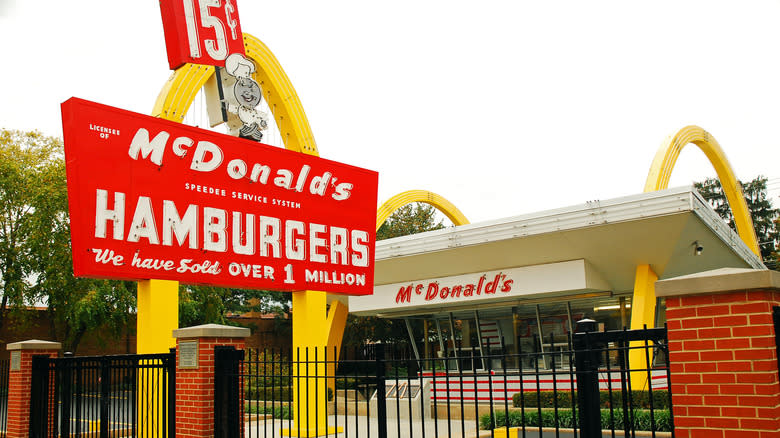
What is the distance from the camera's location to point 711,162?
33938 millimetres

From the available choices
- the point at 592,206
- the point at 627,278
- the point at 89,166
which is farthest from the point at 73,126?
the point at 627,278

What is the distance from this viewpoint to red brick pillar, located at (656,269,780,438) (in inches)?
196

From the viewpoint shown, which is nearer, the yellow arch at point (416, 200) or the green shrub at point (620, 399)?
the green shrub at point (620, 399)

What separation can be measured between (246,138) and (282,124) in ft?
8.96

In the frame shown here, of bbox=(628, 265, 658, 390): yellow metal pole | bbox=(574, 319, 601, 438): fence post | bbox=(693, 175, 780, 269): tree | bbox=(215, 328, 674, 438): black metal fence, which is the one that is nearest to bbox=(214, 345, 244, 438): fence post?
bbox=(215, 328, 674, 438): black metal fence

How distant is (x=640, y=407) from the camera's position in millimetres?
17281

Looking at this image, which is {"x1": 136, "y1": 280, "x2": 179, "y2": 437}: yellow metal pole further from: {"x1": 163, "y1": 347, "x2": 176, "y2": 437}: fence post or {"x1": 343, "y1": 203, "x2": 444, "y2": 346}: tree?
{"x1": 343, "y1": 203, "x2": 444, "y2": 346}: tree

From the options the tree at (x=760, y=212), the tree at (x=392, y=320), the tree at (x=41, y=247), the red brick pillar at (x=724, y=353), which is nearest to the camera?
the red brick pillar at (x=724, y=353)

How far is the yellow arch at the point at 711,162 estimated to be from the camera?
1024 inches

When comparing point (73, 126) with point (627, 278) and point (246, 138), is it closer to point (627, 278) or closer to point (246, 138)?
point (246, 138)

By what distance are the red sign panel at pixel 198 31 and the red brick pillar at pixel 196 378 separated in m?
7.16

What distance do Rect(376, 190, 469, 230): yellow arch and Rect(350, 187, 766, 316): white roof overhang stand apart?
515cm

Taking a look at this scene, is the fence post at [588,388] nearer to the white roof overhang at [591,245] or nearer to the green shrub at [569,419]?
the green shrub at [569,419]

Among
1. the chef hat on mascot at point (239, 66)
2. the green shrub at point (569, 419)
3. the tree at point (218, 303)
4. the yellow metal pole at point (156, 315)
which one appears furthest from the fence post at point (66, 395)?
the tree at point (218, 303)
